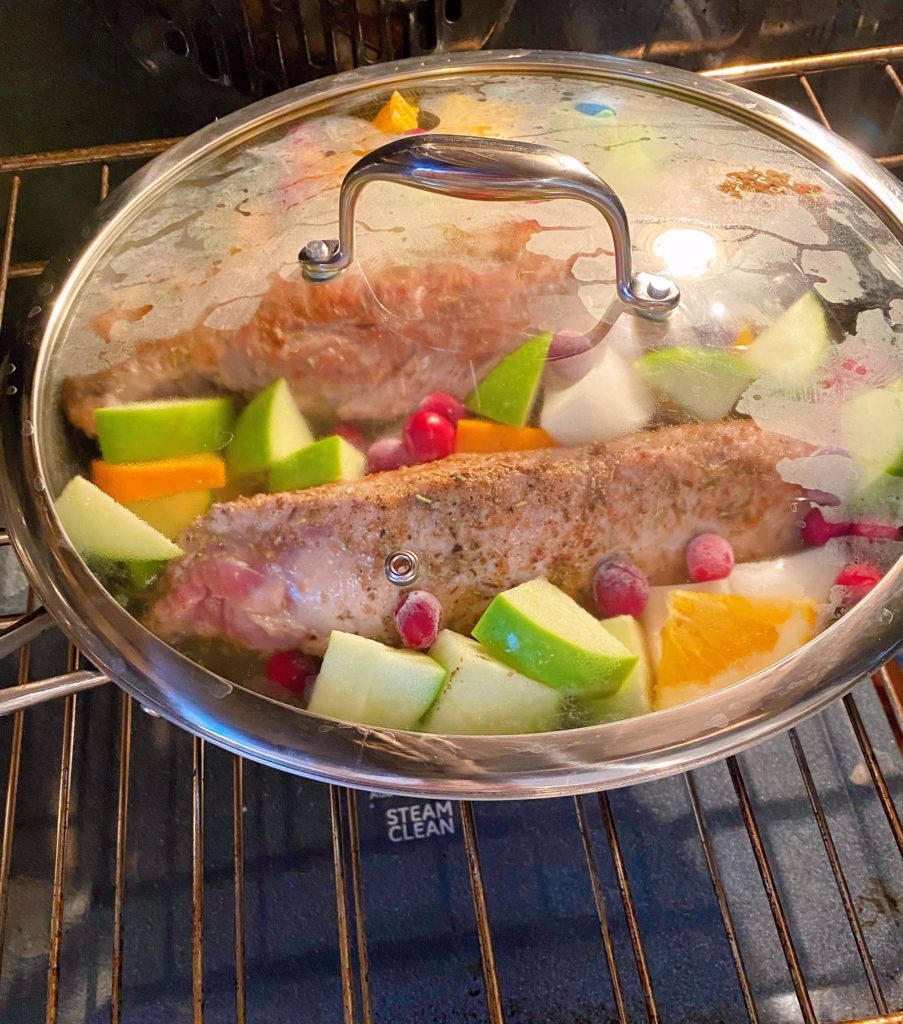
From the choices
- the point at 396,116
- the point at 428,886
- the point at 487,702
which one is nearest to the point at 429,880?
the point at 428,886

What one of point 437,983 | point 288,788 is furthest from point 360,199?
point 437,983

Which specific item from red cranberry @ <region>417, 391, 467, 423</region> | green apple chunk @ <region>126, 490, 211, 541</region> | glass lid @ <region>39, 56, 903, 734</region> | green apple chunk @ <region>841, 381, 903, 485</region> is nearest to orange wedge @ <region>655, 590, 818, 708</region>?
glass lid @ <region>39, 56, 903, 734</region>

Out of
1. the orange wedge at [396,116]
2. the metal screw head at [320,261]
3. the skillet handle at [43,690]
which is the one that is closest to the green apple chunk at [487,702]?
the skillet handle at [43,690]

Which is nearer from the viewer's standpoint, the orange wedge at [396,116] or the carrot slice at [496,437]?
the carrot slice at [496,437]

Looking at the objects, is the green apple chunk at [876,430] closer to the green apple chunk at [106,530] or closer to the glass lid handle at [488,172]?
the glass lid handle at [488,172]

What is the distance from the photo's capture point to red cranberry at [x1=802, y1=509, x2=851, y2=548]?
680 millimetres

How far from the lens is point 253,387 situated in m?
0.74

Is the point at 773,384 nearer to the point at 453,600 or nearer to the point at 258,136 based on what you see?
the point at 453,600

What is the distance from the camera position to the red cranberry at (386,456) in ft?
2.32

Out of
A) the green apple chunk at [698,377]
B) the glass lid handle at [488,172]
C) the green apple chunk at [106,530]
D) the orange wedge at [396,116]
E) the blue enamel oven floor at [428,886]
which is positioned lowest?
the blue enamel oven floor at [428,886]

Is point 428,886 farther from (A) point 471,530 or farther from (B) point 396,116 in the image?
(B) point 396,116

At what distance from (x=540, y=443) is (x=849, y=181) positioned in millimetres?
423

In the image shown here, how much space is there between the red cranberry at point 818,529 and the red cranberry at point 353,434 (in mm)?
355

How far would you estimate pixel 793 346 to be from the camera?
73 centimetres
